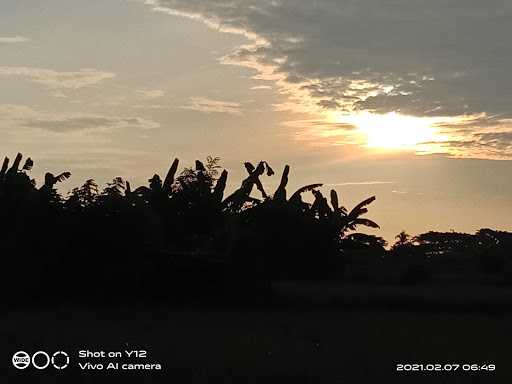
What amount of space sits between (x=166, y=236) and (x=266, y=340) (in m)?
13.3

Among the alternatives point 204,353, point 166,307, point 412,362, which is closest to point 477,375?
point 412,362

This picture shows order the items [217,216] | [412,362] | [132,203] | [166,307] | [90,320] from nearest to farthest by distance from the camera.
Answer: [412,362] → [90,320] → [166,307] → [132,203] → [217,216]

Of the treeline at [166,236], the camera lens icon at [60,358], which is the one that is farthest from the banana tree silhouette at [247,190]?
the camera lens icon at [60,358]

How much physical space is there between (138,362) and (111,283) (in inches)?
494

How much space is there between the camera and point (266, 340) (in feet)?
53.1

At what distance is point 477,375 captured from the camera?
12.0 meters

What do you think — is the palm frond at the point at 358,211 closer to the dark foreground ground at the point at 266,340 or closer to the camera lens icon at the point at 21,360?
the dark foreground ground at the point at 266,340

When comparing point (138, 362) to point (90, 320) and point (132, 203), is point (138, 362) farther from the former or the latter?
point (132, 203)

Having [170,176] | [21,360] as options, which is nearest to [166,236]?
[170,176]

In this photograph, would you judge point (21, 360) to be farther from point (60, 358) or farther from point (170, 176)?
point (170, 176)

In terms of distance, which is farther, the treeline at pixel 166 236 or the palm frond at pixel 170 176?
the palm frond at pixel 170 176

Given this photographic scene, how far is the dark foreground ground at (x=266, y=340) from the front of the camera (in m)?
11.8

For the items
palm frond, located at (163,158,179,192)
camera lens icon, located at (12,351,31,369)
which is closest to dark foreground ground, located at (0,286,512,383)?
camera lens icon, located at (12,351,31,369)

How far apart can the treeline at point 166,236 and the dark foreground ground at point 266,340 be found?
1.05 m
